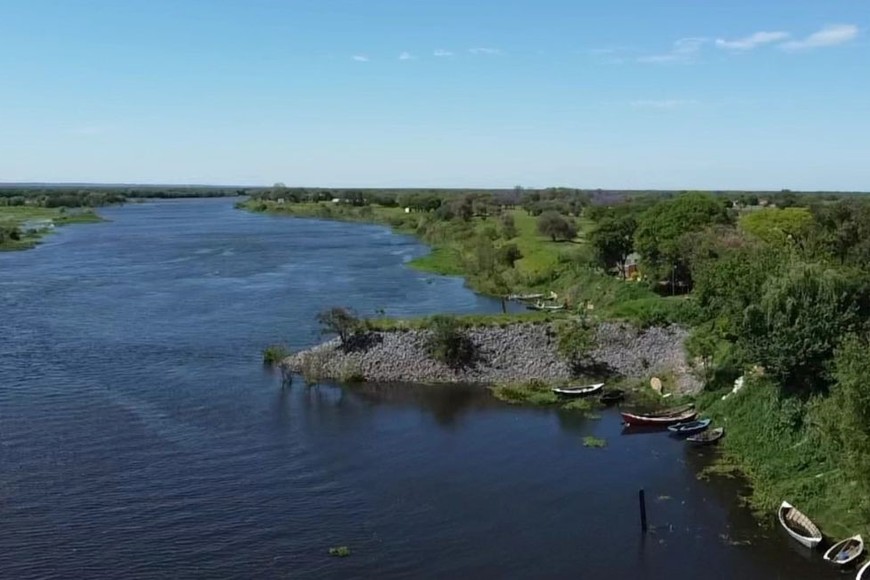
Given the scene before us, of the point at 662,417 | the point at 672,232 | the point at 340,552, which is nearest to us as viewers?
the point at 340,552

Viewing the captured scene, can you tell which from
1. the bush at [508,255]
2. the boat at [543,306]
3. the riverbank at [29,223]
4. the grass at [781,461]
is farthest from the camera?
the riverbank at [29,223]

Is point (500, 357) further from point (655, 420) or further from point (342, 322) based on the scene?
point (655, 420)

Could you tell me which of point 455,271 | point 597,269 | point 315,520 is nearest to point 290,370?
point 315,520

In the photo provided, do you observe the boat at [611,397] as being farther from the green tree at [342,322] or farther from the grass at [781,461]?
the green tree at [342,322]

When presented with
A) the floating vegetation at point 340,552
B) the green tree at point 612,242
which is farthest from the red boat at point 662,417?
the green tree at point 612,242

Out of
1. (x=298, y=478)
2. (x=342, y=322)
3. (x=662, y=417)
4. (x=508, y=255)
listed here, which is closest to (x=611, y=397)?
(x=662, y=417)
